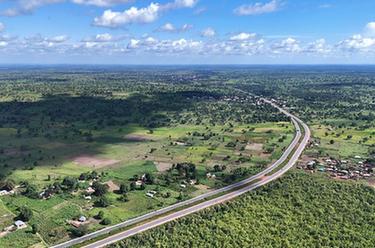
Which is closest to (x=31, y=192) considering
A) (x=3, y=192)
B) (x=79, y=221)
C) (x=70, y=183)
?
(x=3, y=192)

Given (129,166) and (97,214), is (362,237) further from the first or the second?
(129,166)

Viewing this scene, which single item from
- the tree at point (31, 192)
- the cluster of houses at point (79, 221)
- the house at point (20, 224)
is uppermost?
the tree at point (31, 192)

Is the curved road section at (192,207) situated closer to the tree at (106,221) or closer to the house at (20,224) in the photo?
the tree at (106,221)

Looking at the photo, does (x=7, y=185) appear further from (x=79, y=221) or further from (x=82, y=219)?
(x=82, y=219)

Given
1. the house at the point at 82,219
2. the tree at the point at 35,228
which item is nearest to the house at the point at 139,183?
the house at the point at 82,219

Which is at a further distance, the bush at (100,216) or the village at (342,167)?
the village at (342,167)

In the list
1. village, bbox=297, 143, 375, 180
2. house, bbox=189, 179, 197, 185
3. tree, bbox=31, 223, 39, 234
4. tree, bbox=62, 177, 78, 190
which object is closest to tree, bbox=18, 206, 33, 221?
tree, bbox=31, 223, 39, 234
